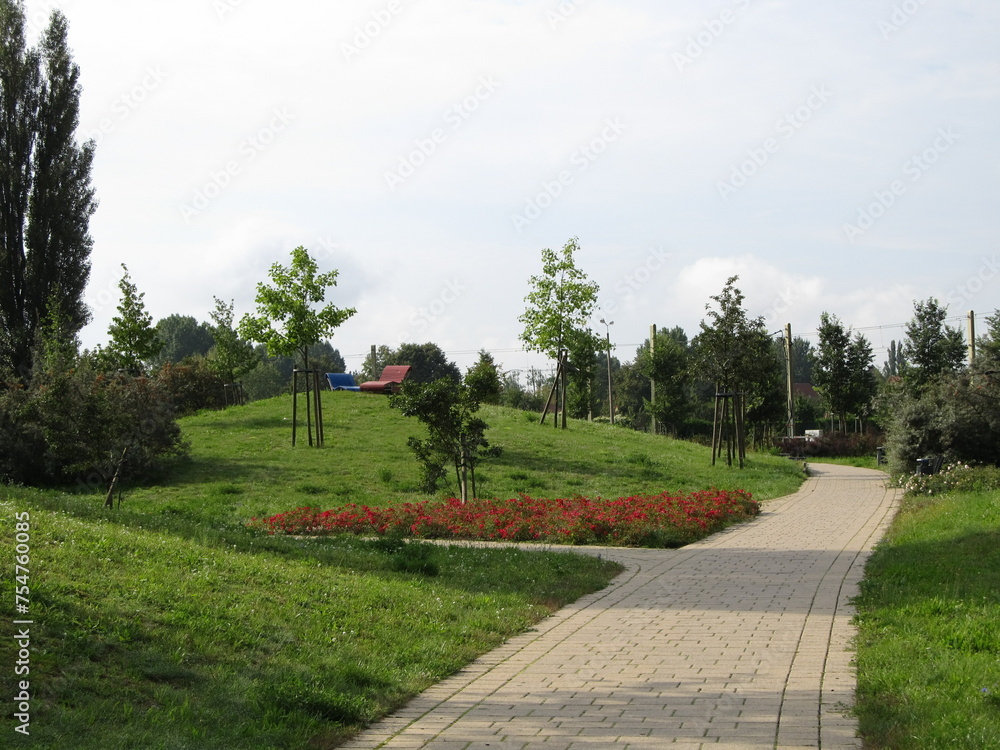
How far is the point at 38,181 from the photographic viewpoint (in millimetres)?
33938

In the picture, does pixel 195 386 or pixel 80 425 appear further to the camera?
pixel 195 386

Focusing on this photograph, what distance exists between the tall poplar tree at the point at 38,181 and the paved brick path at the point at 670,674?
97.0 feet

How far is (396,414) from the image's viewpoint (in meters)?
33.4

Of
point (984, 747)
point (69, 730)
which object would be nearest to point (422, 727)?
point (69, 730)

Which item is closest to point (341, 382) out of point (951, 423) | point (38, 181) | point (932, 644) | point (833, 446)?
point (38, 181)

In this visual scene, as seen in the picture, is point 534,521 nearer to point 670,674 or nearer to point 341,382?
point 670,674

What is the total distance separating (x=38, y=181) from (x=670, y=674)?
34509 millimetres

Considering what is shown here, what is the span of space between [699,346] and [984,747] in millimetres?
24489

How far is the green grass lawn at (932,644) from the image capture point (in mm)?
4957

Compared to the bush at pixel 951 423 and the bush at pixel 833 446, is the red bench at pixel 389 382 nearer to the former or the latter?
the bush at pixel 833 446

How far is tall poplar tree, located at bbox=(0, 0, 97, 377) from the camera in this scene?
1309 inches

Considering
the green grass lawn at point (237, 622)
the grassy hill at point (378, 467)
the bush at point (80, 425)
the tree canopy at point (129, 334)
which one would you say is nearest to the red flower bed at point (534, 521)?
the grassy hill at point (378, 467)

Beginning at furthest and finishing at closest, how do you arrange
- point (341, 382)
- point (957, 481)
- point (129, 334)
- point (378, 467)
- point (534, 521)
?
point (341, 382)
point (129, 334)
point (378, 467)
point (957, 481)
point (534, 521)

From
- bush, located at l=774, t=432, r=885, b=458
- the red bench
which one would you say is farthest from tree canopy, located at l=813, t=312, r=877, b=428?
the red bench
